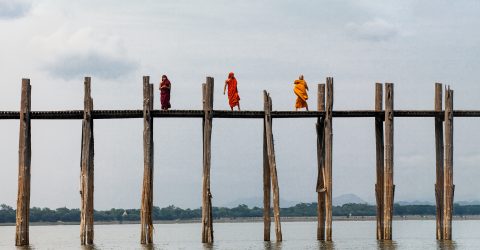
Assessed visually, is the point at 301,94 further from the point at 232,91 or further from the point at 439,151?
the point at 439,151

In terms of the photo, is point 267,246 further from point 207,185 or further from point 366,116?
point 366,116

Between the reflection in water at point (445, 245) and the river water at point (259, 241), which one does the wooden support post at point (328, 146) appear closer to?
the river water at point (259, 241)

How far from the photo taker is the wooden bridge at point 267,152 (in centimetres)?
2898

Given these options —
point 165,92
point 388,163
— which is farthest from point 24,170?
point 388,163

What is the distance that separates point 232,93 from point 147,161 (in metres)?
3.17

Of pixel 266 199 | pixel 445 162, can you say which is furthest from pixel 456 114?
pixel 266 199

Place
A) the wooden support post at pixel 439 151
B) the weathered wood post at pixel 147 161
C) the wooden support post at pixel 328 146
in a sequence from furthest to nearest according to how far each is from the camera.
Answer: the wooden support post at pixel 439 151
the wooden support post at pixel 328 146
the weathered wood post at pixel 147 161

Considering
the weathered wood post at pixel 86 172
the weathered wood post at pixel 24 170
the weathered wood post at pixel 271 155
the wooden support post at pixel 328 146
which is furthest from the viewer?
the wooden support post at pixel 328 146

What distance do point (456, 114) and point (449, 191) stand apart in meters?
2.32

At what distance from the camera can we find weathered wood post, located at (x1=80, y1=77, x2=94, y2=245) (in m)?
28.9

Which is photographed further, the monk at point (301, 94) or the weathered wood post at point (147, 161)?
the monk at point (301, 94)

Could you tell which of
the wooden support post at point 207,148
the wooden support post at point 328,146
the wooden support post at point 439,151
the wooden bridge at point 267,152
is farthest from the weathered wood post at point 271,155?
the wooden support post at point 439,151

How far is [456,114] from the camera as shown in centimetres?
3109

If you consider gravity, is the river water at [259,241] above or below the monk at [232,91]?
below
